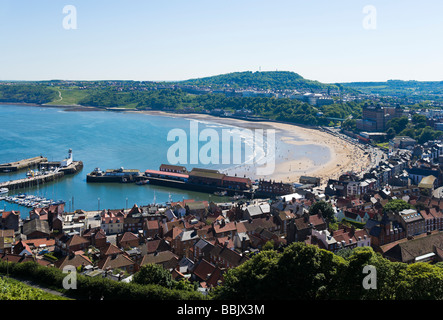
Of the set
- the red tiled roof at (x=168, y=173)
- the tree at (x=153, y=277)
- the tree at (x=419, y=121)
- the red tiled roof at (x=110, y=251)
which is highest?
the tree at (x=419, y=121)

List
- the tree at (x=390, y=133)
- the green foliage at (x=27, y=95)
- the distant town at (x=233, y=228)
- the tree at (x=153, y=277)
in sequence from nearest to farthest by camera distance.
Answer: the tree at (x=153, y=277)
the distant town at (x=233, y=228)
the tree at (x=390, y=133)
the green foliage at (x=27, y=95)

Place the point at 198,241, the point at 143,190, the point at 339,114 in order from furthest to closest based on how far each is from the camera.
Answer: the point at 339,114 → the point at 143,190 → the point at 198,241

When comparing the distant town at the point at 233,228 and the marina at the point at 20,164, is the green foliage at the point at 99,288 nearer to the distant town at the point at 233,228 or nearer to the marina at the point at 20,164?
the distant town at the point at 233,228

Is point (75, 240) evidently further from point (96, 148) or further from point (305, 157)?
point (96, 148)

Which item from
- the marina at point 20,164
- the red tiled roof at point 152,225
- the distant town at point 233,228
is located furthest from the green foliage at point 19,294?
the marina at point 20,164
